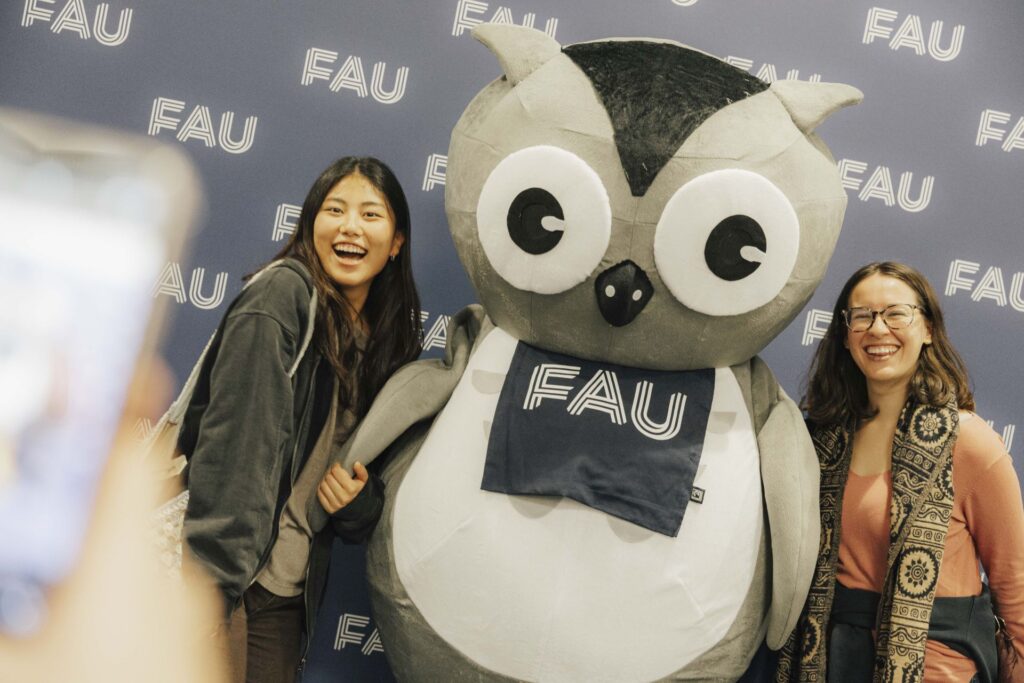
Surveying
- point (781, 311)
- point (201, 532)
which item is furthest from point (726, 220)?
point (201, 532)

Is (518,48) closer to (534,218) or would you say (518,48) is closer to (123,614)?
(534,218)

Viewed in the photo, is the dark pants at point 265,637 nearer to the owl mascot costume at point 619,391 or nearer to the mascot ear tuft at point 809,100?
the owl mascot costume at point 619,391

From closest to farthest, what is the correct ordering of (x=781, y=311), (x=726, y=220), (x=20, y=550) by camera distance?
(x=726, y=220)
(x=781, y=311)
(x=20, y=550)

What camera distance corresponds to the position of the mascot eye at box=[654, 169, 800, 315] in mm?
1645

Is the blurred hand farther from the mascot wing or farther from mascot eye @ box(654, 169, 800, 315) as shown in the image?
mascot eye @ box(654, 169, 800, 315)

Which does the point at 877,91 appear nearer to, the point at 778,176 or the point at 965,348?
the point at 965,348

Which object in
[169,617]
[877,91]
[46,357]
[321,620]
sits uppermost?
[877,91]

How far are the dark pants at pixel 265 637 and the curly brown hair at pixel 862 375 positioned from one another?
114 centimetres

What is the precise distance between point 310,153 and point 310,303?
740mm

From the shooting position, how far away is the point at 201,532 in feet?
5.44

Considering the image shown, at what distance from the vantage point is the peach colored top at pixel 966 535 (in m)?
1.90

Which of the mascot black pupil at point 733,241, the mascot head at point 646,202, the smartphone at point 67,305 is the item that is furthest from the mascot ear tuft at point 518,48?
the smartphone at point 67,305

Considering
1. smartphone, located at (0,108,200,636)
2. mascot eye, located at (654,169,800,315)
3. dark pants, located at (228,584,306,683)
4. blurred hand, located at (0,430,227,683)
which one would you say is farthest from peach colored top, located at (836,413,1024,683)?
smartphone, located at (0,108,200,636)

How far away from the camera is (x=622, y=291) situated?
65.9 inches
